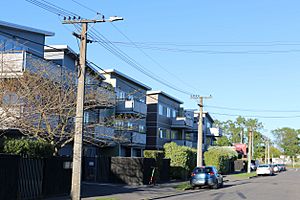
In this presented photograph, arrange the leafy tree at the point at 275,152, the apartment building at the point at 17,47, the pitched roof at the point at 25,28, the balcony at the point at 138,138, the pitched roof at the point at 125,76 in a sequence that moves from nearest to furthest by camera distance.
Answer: the apartment building at the point at 17,47 → the pitched roof at the point at 25,28 → the pitched roof at the point at 125,76 → the balcony at the point at 138,138 → the leafy tree at the point at 275,152

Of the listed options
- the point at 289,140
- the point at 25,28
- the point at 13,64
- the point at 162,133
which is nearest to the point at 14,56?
the point at 13,64

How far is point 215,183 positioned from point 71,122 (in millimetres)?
11433

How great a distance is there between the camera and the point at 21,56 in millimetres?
24766

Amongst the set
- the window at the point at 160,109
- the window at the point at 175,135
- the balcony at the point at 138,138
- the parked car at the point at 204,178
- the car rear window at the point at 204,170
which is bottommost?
the parked car at the point at 204,178

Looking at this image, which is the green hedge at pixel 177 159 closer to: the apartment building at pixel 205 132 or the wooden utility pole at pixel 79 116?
the wooden utility pole at pixel 79 116

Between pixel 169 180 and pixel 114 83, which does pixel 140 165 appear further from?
pixel 114 83

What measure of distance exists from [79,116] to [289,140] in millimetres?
146678

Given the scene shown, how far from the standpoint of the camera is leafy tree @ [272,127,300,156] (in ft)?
509

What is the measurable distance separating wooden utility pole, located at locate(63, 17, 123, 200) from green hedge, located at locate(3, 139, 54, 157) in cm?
269

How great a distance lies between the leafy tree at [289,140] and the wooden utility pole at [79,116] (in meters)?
145

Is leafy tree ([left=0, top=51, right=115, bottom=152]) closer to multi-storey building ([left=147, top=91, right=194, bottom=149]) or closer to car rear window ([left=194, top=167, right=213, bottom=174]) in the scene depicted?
car rear window ([left=194, top=167, right=213, bottom=174])

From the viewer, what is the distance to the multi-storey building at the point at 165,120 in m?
58.9

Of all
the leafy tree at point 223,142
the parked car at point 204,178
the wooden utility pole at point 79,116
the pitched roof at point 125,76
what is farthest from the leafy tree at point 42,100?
the leafy tree at point 223,142

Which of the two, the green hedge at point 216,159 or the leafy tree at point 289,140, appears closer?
the green hedge at point 216,159
